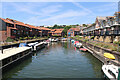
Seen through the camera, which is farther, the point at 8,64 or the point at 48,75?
the point at 8,64

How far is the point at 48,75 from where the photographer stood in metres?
18.0

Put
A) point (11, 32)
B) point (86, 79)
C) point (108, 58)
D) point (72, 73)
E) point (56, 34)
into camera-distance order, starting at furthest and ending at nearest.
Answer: point (56, 34) → point (11, 32) → point (108, 58) → point (72, 73) → point (86, 79)

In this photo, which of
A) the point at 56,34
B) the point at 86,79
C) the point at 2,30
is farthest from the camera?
the point at 56,34

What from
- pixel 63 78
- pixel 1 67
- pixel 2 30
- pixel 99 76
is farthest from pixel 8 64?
pixel 2 30

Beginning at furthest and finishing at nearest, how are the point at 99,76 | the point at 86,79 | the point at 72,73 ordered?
the point at 72,73 → the point at 99,76 → the point at 86,79

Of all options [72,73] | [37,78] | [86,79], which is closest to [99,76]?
[86,79]

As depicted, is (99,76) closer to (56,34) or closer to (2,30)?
(2,30)

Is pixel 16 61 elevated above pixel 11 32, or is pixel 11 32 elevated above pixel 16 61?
pixel 11 32

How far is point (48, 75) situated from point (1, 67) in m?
7.81

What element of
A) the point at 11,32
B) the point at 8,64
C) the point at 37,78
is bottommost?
the point at 37,78

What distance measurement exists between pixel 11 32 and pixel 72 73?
1982 inches

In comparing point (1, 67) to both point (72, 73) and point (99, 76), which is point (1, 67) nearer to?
point (72, 73)

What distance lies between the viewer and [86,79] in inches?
642

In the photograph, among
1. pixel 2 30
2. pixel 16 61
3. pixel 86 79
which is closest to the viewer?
pixel 86 79
